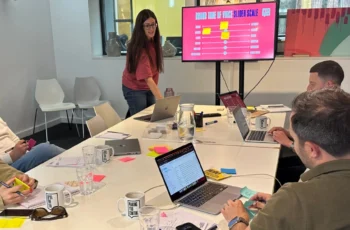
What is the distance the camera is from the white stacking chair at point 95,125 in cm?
280

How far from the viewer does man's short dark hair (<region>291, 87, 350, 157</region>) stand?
1.10 metres

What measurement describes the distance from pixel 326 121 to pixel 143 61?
2.65 m

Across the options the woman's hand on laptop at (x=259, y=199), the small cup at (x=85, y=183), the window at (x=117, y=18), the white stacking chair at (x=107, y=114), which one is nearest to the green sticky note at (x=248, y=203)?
the woman's hand on laptop at (x=259, y=199)

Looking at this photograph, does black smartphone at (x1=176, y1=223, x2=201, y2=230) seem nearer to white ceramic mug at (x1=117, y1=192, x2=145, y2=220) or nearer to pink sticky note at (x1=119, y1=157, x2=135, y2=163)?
white ceramic mug at (x1=117, y1=192, x2=145, y2=220)

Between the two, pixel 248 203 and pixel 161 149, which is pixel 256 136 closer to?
pixel 161 149

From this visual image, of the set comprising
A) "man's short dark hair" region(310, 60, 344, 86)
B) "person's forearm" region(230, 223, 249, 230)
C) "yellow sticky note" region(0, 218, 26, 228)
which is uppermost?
"man's short dark hair" region(310, 60, 344, 86)

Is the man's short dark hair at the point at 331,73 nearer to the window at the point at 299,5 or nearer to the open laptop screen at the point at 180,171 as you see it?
the open laptop screen at the point at 180,171

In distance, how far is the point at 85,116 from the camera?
5.64m

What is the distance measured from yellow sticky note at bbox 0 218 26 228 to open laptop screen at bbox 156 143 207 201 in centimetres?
59

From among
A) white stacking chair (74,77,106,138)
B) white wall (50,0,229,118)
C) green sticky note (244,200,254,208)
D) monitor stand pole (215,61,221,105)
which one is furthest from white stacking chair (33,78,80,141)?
green sticky note (244,200,254,208)

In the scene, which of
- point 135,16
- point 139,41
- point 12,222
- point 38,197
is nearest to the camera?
point 12,222

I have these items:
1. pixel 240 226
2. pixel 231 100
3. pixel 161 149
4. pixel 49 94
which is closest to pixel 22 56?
pixel 49 94

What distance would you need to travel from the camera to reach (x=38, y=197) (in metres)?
1.66

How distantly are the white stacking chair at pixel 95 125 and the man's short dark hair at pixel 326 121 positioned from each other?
1916 millimetres
